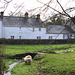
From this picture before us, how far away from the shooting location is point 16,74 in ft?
26.1

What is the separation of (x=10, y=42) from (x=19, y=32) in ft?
30.2

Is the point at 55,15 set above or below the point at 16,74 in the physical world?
above

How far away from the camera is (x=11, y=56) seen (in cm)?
1389

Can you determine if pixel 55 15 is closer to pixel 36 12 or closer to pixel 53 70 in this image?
pixel 36 12

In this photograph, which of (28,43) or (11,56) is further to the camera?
(28,43)

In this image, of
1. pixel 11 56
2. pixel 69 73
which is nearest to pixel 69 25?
pixel 69 73

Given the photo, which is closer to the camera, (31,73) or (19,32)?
(31,73)

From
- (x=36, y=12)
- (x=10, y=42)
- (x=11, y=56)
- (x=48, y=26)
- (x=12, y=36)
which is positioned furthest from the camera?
(x=12, y=36)

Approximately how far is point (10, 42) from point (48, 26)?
70.1 ft

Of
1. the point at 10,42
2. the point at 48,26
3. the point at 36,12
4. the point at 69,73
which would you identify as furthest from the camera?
the point at 10,42

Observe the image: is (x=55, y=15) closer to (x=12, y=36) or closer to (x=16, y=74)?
(x=16, y=74)

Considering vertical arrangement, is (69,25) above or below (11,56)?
above

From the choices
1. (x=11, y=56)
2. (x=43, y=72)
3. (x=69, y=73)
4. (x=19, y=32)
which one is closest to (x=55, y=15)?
(x=69, y=73)

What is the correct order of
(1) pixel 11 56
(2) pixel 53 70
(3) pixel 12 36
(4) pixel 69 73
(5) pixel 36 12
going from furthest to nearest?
(3) pixel 12 36 → (1) pixel 11 56 → (2) pixel 53 70 → (4) pixel 69 73 → (5) pixel 36 12
